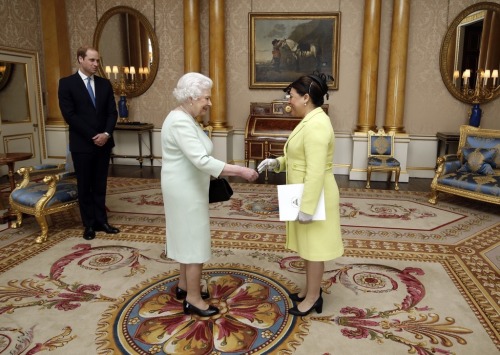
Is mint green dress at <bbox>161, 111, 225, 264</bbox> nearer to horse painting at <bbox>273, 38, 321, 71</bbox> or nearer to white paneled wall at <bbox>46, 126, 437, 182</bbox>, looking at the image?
white paneled wall at <bbox>46, 126, 437, 182</bbox>

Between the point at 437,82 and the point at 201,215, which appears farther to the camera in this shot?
the point at 437,82

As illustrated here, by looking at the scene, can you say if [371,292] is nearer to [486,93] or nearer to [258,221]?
[258,221]

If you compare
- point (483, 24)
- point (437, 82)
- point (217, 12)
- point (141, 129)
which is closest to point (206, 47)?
point (217, 12)

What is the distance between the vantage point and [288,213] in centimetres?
223

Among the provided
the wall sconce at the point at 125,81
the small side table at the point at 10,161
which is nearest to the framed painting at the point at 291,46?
the wall sconce at the point at 125,81

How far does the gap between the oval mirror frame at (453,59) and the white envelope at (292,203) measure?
225 inches

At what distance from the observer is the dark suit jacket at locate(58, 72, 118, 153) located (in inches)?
146

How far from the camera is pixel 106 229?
159 inches

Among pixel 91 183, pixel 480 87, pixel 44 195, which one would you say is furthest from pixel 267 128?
pixel 44 195

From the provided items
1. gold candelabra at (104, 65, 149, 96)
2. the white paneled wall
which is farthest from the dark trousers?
gold candelabra at (104, 65, 149, 96)

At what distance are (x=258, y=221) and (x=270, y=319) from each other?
6.64 feet

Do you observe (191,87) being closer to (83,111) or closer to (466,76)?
(83,111)

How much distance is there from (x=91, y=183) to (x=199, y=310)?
2146 mm

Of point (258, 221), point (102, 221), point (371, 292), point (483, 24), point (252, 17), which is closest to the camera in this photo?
point (371, 292)
